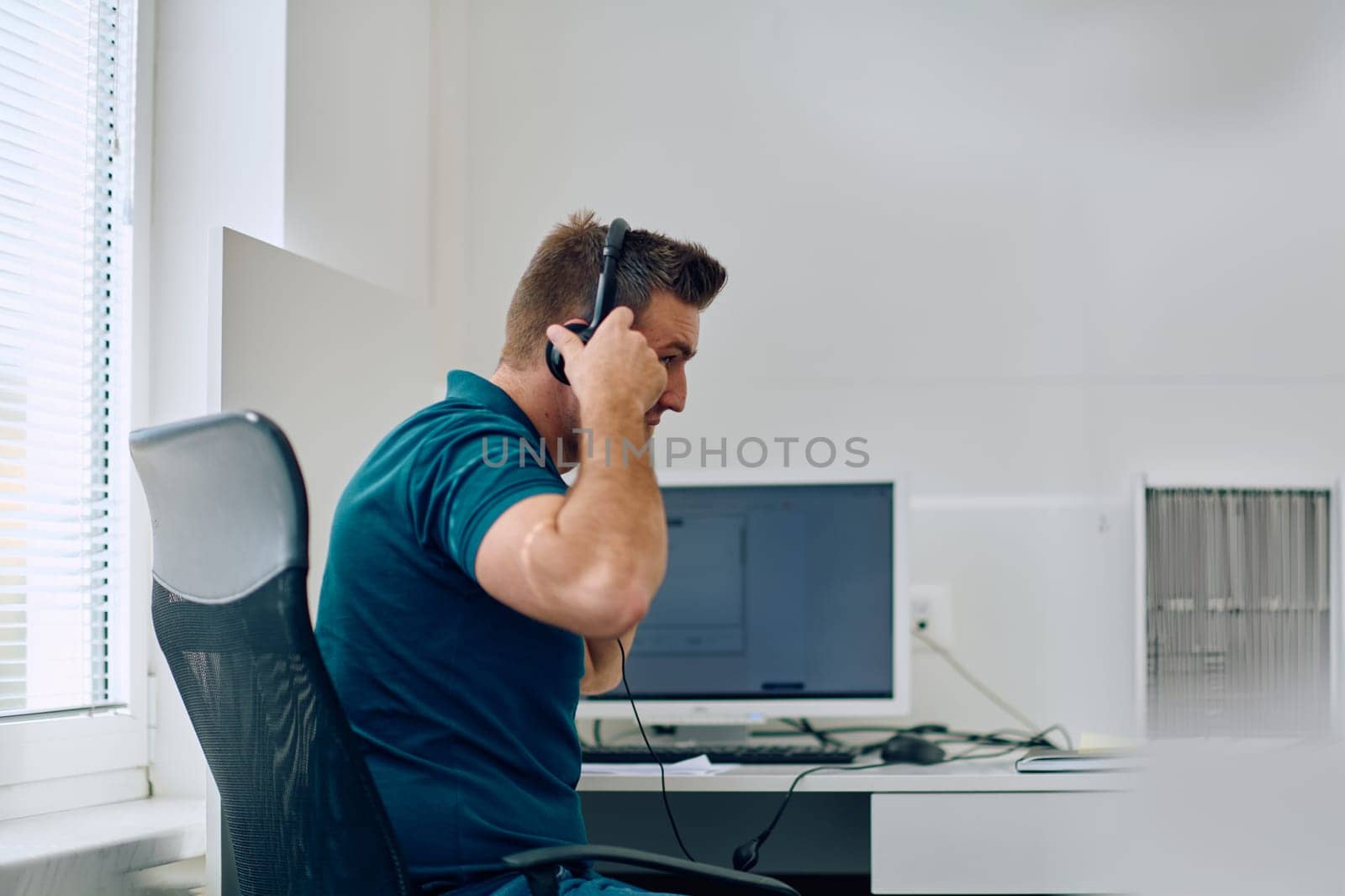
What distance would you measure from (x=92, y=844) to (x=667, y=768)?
0.78m

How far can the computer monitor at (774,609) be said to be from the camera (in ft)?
6.47

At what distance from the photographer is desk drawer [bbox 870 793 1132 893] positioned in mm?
1630

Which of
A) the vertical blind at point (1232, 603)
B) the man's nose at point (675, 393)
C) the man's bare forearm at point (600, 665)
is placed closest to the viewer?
the man's nose at point (675, 393)

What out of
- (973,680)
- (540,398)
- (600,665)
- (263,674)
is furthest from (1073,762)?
(263,674)

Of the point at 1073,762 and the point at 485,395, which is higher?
the point at 485,395

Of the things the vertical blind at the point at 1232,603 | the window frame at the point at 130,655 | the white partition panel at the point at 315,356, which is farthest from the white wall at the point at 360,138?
the vertical blind at the point at 1232,603

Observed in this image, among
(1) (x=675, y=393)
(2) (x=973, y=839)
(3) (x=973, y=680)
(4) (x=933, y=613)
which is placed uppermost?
(1) (x=675, y=393)

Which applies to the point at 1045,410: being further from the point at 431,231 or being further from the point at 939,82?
the point at 431,231

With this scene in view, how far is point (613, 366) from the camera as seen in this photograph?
1.12 metres

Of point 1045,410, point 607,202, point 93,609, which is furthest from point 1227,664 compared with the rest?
point 93,609

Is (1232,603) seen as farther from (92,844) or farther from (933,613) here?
(92,844)

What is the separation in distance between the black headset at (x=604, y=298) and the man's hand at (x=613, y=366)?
2cm

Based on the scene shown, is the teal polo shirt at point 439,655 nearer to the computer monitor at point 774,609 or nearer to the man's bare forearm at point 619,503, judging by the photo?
the man's bare forearm at point 619,503

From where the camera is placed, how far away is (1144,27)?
2229 millimetres
